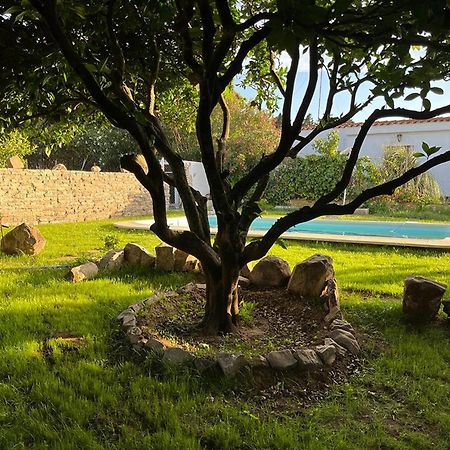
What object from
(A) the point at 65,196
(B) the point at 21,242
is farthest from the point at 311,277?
(A) the point at 65,196

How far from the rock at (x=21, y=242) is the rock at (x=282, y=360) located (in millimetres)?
4922

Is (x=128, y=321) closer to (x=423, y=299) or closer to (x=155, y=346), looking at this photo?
(x=155, y=346)

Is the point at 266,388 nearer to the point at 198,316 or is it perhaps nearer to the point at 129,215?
the point at 198,316

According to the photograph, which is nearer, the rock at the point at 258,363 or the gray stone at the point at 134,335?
the rock at the point at 258,363

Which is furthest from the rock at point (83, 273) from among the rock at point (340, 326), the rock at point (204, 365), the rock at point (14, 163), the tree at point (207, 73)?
the rock at point (14, 163)

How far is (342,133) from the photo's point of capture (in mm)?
17250

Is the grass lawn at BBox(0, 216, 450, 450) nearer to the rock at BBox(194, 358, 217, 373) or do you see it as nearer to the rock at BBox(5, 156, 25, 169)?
the rock at BBox(194, 358, 217, 373)

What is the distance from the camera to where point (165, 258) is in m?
5.12

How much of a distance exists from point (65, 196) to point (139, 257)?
7.08 m

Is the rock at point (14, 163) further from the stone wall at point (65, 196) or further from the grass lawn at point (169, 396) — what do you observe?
the grass lawn at point (169, 396)

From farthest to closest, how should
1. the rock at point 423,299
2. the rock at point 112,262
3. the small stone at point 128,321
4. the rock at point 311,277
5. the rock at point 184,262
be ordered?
the rock at point 112,262, the rock at point 184,262, the rock at point 311,277, the rock at point 423,299, the small stone at point 128,321

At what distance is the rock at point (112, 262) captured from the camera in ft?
17.3

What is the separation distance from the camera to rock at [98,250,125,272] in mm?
5273

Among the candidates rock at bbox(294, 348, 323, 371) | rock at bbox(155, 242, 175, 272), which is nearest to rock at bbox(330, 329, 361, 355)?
rock at bbox(294, 348, 323, 371)
